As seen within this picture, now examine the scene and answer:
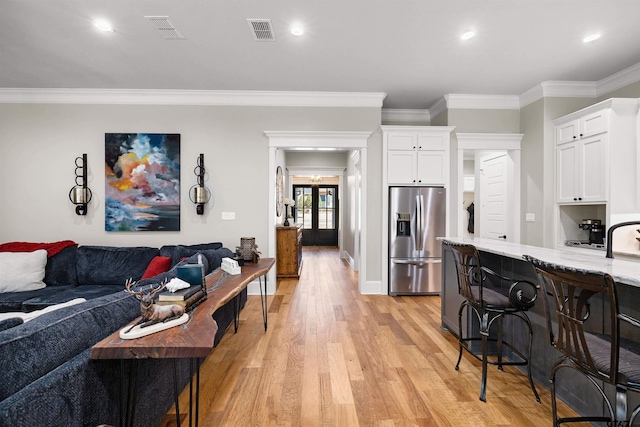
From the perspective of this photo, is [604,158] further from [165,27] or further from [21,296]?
[21,296]

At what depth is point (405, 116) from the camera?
5586 millimetres

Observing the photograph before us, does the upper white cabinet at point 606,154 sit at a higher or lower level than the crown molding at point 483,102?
lower

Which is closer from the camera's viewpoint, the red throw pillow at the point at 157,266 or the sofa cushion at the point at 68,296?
the sofa cushion at the point at 68,296

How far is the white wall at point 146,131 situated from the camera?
459cm

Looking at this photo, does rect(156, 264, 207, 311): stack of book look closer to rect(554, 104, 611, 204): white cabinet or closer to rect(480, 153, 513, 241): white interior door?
rect(554, 104, 611, 204): white cabinet

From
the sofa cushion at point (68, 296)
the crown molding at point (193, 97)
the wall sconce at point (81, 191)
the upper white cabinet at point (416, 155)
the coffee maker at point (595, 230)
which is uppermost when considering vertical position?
the crown molding at point (193, 97)

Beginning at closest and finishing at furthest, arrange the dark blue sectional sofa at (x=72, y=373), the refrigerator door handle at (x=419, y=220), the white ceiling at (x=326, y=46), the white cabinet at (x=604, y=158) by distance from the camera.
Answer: the dark blue sectional sofa at (x=72, y=373), the white ceiling at (x=326, y=46), the white cabinet at (x=604, y=158), the refrigerator door handle at (x=419, y=220)

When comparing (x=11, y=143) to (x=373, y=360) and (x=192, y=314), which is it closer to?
(x=192, y=314)

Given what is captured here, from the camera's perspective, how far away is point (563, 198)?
4.26 meters

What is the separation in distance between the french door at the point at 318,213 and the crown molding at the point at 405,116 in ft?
20.4

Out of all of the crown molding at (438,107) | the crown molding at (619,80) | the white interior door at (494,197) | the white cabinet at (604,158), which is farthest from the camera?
the white interior door at (494,197)

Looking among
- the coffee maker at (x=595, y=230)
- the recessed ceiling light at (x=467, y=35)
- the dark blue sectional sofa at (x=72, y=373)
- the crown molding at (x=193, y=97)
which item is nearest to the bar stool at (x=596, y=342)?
the dark blue sectional sofa at (x=72, y=373)

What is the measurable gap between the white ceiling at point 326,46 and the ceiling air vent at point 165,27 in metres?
0.06

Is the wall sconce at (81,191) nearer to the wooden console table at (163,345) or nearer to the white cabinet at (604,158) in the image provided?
the wooden console table at (163,345)
